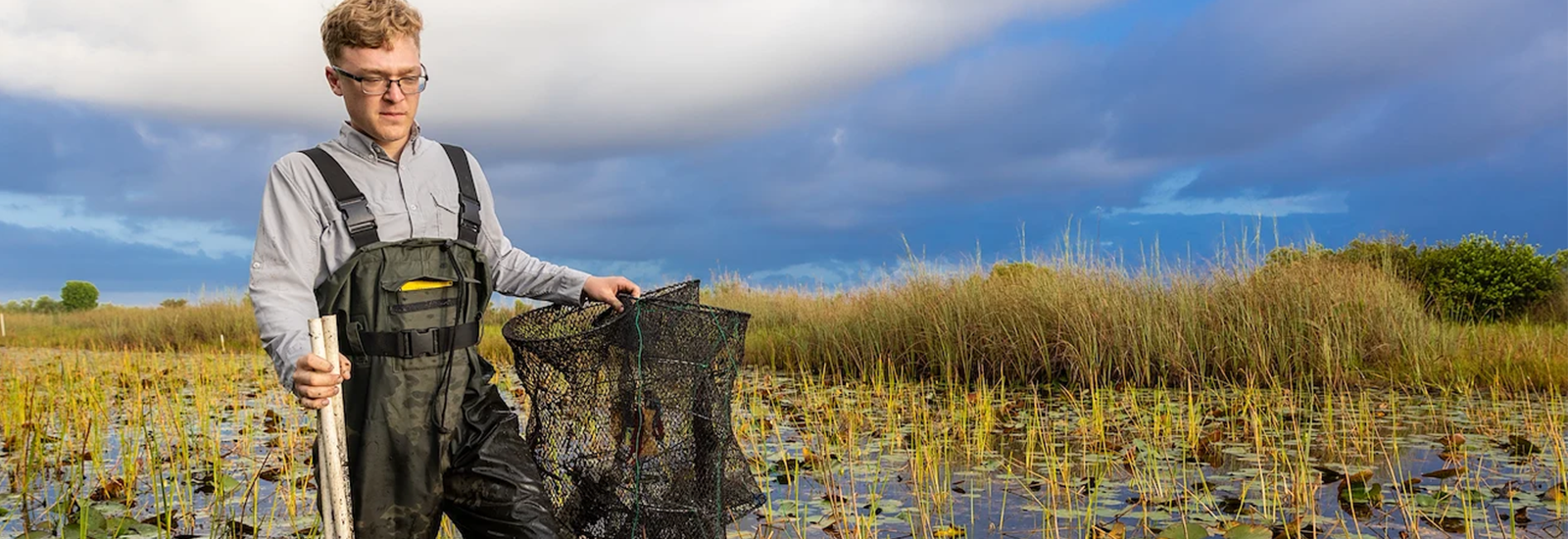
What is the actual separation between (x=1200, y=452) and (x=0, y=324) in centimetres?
2374

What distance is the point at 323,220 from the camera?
247cm

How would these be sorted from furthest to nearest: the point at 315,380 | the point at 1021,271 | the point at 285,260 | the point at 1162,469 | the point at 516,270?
the point at 1021,271 < the point at 1162,469 < the point at 516,270 < the point at 285,260 < the point at 315,380

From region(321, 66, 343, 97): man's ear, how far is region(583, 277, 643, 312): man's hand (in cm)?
84

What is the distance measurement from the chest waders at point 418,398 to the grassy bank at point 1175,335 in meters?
4.97

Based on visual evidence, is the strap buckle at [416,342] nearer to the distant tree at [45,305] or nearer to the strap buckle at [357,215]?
the strap buckle at [357,215]

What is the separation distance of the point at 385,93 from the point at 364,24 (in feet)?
0.60

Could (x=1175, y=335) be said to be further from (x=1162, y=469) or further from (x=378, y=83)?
(x=378, y=83)

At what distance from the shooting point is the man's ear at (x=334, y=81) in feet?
8.45

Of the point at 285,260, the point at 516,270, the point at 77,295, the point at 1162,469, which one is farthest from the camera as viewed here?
the point at 77,295

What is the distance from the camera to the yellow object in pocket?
2449 mm

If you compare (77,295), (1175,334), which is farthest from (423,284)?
(77,295)

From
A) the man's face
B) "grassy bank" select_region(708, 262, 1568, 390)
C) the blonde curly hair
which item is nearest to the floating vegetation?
"grassy bank" select_region(708, 262, 1568, 390)

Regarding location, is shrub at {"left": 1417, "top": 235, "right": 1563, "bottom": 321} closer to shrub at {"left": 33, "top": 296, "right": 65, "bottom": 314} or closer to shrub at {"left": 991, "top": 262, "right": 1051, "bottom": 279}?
shrub at {"left": 991, "top": 262, "right": 1051, "bottom": 279}

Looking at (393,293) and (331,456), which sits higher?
(393,293)
